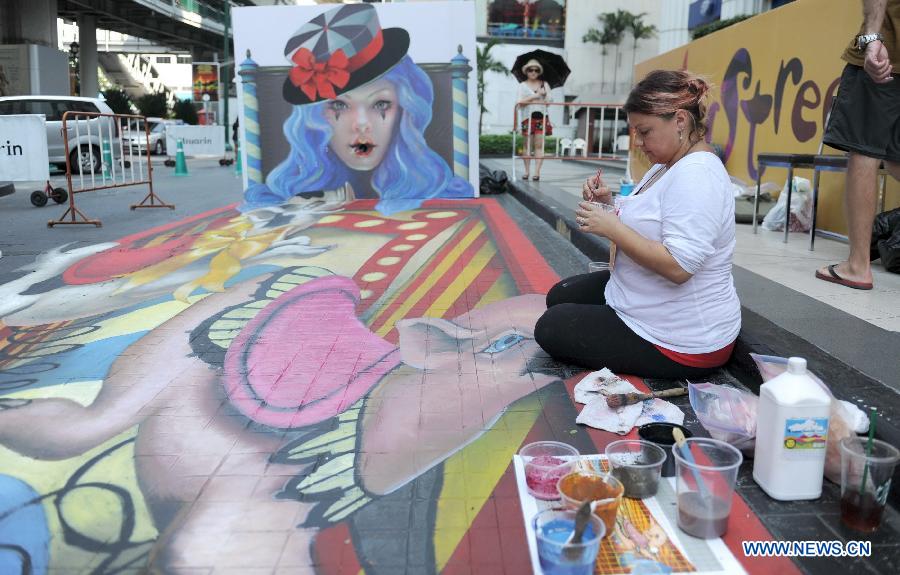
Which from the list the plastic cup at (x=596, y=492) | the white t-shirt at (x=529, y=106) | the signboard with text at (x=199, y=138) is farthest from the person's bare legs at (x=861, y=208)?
the signboard with text at (x=199, y=138)

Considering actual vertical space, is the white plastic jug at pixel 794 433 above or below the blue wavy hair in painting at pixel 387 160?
below

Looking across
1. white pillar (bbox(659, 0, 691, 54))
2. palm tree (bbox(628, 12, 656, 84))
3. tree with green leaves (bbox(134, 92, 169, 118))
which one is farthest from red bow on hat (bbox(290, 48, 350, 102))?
palm tree (bbox(628, 12, 656, 84))

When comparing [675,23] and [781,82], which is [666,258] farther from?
[675,23]

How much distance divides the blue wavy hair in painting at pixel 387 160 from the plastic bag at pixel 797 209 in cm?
465

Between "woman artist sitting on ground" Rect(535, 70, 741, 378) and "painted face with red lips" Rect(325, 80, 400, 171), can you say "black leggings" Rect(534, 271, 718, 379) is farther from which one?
"painted face with red lips" Rect(325, 80, 400, 171)

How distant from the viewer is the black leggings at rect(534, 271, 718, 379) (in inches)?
124

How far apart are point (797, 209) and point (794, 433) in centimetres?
446

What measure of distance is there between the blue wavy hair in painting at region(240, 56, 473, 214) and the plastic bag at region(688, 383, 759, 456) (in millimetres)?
7068

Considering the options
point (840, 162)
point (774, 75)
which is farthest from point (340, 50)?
point (840, 162)

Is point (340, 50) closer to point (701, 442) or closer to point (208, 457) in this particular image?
point (208, 457)

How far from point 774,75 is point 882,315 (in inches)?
176

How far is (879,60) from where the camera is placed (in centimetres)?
379

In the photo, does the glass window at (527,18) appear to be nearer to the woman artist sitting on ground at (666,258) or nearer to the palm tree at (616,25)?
the palm tree at (616,25)

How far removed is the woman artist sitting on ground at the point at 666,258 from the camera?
2.81 metres
